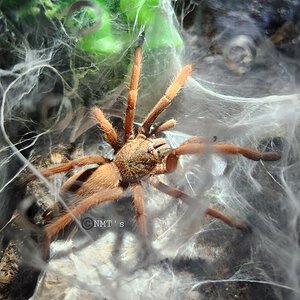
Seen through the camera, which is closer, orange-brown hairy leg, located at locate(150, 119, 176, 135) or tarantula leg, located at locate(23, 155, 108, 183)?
tarantula leg, located at locate(23, 155, 108, 183)

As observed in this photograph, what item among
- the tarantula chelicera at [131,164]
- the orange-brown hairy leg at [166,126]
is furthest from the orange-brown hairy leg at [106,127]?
the orange-brown hairy leg at [166,126]

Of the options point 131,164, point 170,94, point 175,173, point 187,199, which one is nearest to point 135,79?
point 170,94

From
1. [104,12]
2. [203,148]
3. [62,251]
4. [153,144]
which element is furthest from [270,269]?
[104,12]

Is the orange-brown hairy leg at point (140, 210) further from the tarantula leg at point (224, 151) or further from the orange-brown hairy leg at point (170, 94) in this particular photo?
the orange-brown hairy leg at point (170, 94)

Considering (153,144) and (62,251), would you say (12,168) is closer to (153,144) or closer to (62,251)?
(62,251)

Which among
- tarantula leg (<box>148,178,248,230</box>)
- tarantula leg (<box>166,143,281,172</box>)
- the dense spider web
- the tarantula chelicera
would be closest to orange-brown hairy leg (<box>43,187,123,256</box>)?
the tarantula chelicera

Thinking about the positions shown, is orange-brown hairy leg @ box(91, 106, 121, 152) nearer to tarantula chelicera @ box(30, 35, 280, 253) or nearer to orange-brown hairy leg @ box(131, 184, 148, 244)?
tarantula chelicera @ box(30, 35, 280, 253)

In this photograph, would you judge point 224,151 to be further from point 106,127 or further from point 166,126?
point 106,127

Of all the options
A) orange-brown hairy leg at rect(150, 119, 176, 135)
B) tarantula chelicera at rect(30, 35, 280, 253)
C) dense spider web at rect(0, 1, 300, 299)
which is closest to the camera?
dense spider web at rect(0, 1, 300, 299)
